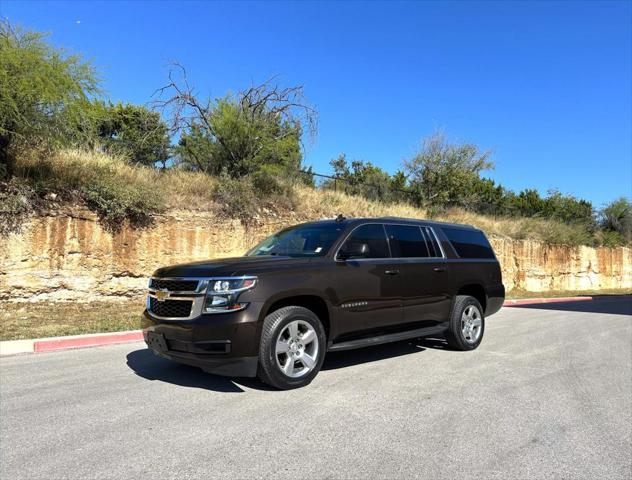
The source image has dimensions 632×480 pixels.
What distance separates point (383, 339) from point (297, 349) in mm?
1328

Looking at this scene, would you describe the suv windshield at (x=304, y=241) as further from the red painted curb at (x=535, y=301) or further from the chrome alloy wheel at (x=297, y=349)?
the red painted curb at (x=535, y=301)

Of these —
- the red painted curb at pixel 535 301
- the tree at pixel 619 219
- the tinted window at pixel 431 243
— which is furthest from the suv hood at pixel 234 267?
the tree at pixel 619 219

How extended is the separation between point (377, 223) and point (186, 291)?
2.82 meters

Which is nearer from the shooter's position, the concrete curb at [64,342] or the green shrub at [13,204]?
the concrete curb at [64,342]

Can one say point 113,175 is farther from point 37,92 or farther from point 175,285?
point 175,285

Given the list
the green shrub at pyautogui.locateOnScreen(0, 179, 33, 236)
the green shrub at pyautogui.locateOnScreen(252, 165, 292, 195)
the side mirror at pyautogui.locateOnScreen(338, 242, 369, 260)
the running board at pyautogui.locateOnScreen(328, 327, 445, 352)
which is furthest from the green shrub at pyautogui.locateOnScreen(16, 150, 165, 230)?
the running board at pyautogui.locateOnScreen(328, 327, 445, 352)

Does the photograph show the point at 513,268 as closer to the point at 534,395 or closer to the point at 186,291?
the point at 534,395

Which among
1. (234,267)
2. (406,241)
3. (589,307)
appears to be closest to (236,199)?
(406,241)

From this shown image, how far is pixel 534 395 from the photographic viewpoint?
5.44 m

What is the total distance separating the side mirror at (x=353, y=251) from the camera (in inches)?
231

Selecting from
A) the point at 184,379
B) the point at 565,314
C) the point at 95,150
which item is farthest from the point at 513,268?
the point at 184,379

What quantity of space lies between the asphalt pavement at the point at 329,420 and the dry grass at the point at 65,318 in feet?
6.28

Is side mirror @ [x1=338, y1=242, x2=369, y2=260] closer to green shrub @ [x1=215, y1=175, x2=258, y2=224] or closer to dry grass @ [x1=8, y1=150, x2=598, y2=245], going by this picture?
dry grass @ [x1=8, y1=150, x2=598, y2=245]

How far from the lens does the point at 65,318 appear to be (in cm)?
1040
